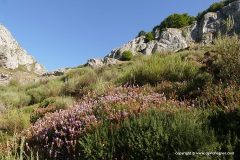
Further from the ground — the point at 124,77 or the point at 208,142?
the point at 124,77

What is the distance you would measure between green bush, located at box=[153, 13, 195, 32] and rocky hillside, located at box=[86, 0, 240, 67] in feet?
9.95

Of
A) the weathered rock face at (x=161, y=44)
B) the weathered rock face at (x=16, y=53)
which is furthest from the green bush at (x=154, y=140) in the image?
the weathered rock face at (x=16, y=53)

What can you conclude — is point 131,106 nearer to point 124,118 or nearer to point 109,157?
point 124,118

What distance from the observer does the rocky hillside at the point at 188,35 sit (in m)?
55.0

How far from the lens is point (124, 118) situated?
3219mm

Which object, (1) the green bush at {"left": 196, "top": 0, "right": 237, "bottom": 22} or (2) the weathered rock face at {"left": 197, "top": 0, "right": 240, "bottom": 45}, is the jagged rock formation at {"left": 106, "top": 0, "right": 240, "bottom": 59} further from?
(1) the green bush at {"left": 196, "top": 0, "right": 237, "bottom": 22}

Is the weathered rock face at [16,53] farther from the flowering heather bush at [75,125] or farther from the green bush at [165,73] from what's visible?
the flowering heather bush at [75,125]

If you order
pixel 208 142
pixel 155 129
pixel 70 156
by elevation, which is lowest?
pixel 70 156

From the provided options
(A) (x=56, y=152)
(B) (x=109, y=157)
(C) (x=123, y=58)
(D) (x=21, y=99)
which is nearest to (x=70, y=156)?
(A) (x=56, y=152)

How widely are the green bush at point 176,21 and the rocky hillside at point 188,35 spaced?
3.03 meters

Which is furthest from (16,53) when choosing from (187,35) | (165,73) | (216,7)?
(165,73)

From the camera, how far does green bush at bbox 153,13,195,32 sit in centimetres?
6756

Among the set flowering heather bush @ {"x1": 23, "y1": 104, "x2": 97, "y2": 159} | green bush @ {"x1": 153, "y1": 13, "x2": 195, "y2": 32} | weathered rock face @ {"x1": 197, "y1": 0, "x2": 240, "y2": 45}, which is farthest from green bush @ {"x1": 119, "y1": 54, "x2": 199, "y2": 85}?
green bush @ {"x1": 153, "y1": 13, "x2": 195, "y2": 32}

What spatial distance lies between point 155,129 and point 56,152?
1.58 meters
